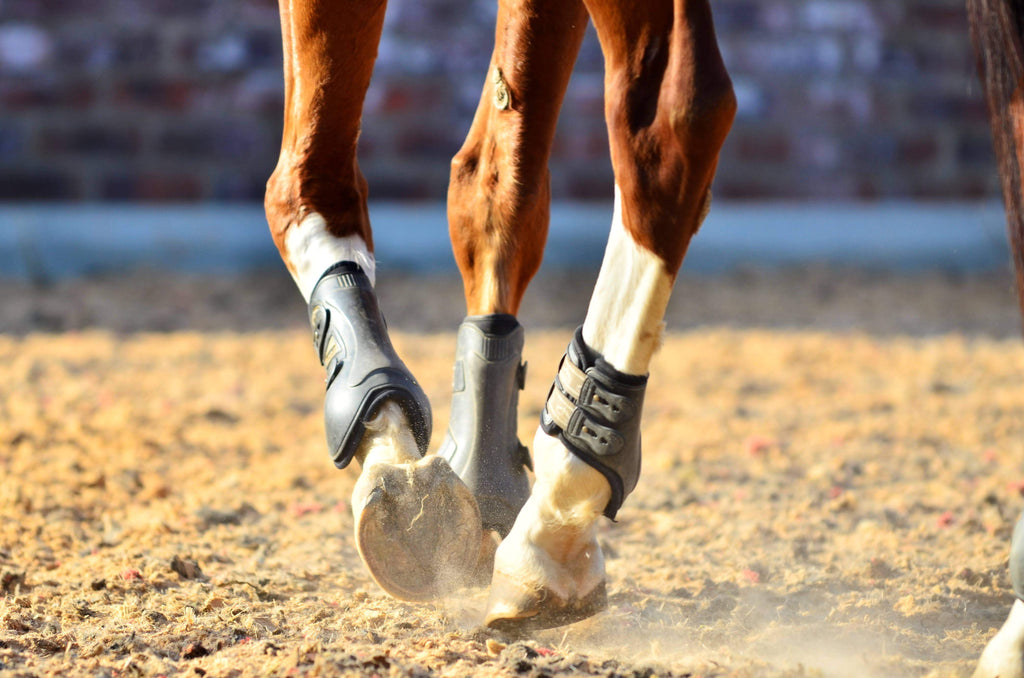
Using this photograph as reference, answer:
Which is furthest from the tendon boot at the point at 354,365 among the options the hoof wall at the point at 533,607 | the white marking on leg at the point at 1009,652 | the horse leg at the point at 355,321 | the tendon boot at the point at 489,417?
the white marking on leg at the point at 1009,652

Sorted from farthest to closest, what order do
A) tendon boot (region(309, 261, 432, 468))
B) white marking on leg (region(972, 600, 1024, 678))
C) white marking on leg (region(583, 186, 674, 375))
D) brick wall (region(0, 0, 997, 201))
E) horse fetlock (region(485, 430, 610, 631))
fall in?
brick wall (region(0, 0, 997, 201)) → tendon boot (region(309, 261, 432, 468)) → horse fetlock (region(485, 430, 610, 631)) → white marking on leg (region(583, 186, 674, 375)) → white marking on leg (region(972, 600, 1024, 678))

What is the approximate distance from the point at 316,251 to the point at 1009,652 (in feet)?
4.11

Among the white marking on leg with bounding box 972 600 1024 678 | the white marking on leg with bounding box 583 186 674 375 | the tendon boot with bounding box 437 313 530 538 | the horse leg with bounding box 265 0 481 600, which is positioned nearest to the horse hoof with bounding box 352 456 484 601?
the horse leg with bounding box 265 0 481 600

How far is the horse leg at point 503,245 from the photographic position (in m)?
1.88

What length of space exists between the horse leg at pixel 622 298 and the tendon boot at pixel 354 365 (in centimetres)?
24

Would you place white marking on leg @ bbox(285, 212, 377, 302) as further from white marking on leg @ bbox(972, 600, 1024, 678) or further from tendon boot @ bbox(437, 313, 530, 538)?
white marking on leg @ bbox(972, 600, 1024, 678)

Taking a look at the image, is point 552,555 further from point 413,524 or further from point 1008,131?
point 1008,131

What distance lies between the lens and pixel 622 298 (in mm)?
1511

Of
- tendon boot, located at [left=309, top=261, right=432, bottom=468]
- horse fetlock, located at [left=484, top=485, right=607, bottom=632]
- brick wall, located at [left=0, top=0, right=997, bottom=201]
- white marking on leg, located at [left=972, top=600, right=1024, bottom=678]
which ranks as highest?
brick wall, located at [left=0, top=0, right=997, bottom=201]

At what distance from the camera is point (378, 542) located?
1.62 meters

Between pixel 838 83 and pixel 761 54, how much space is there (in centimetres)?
45

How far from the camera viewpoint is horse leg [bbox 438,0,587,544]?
188cm

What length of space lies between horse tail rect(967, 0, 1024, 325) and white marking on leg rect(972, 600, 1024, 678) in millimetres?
401

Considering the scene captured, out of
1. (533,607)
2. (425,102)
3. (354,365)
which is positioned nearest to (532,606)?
(533,607)
